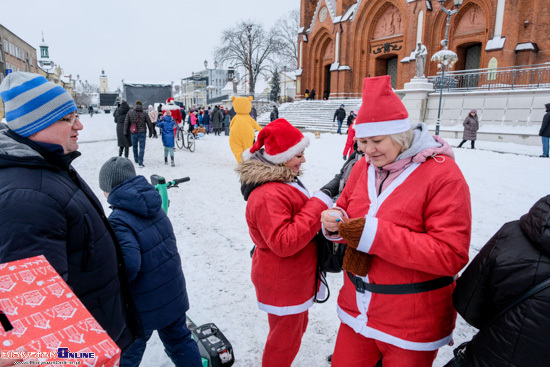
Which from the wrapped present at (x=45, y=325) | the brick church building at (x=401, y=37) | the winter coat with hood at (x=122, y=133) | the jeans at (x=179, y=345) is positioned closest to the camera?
the wrapped present at (x=45, y=325)

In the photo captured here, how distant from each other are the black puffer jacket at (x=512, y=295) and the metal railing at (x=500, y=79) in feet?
50.1

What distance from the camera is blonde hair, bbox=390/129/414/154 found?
5.74 ft

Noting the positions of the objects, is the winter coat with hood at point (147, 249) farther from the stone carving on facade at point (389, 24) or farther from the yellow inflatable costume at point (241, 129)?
the stone carving on facade at point (389, 24)

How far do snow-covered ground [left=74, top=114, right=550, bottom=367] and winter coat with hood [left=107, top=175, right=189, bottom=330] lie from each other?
80 cm

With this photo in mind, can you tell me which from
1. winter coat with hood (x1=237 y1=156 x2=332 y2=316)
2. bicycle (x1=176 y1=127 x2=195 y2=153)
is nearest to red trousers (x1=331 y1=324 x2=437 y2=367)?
winter coat with hood (x1=237 y1=156 x2=332 y2=316)

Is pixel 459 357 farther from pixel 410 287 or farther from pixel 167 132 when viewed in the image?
pixel 167 132

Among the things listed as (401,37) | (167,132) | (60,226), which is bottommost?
(167,132)

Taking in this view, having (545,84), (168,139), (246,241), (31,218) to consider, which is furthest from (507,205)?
(545,84)

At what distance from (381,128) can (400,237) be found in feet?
1.82

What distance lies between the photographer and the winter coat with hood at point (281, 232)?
6.41ft

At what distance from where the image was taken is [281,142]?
2.13m

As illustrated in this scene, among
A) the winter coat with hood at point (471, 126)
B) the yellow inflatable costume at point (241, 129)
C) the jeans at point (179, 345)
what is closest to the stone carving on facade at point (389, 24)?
the winter coat with hood at point (471, 126)

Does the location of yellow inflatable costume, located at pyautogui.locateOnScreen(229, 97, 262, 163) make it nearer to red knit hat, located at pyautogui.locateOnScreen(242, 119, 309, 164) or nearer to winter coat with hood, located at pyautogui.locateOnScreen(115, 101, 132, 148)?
winter coat with hood, located at pyautogui.locateOnScreen(115, 101, 132, 148)

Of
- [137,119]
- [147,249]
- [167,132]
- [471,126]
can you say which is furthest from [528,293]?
[471,126]
